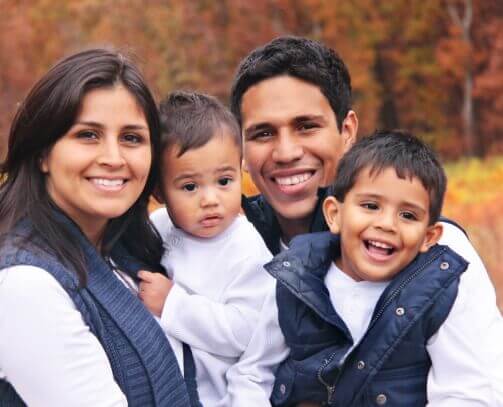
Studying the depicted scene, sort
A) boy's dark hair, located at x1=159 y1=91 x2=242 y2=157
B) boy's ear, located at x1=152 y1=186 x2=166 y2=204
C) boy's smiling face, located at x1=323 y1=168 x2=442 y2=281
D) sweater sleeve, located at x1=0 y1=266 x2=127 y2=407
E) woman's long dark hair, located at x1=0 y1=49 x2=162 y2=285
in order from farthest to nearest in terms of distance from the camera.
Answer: boy's ear, located at x1=152 y1=186 x2=166 y2=204 < boy's dark hair, located at x1=159 y1=91 x2=242 y2=157 < boy's smiling face, located at x1=323 y1=168 x2=442 y2=281 < woman's long dark hair, located at x1=0 y1=49 x2=162 y2=285 < sweater sleeve, located at x1=0 y1=266 x2=127 y2=407

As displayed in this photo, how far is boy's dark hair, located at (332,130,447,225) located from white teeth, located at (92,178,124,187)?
73 centimetres

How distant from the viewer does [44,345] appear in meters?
2.13

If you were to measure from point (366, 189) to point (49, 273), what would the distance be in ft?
3.28

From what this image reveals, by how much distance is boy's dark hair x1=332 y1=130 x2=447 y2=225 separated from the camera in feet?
8.20

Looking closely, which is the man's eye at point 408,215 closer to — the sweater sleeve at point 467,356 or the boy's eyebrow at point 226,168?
the sweater sleeve at point 467,356

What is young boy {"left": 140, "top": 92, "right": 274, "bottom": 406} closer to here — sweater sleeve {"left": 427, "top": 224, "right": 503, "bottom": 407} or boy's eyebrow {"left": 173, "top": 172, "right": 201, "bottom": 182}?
boy's eyebrow {"left": 173, "top": 172, "right": 201, "bottom": 182}

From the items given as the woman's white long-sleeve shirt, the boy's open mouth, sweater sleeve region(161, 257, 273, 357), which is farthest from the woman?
the boy's open mouth

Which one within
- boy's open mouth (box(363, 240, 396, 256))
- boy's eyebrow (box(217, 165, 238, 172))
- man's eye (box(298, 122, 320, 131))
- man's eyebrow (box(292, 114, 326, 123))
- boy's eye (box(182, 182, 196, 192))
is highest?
man's eyebrow (box(292, 114, 326, 123))

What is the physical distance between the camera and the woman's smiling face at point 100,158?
2.38 m

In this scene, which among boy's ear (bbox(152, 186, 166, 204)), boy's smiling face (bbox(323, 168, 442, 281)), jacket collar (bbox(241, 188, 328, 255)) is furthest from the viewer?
jacket collar (bbox(241, 188, 328, 255))

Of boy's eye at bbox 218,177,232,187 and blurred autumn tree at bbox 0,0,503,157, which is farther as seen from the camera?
blurred autumn tree at bbox 0,0,503,157

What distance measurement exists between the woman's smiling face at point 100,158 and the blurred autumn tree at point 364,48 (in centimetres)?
1752

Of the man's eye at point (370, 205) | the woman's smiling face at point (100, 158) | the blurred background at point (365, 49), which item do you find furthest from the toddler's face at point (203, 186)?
the blurred background at point (365, 49)

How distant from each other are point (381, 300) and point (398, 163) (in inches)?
16.9
